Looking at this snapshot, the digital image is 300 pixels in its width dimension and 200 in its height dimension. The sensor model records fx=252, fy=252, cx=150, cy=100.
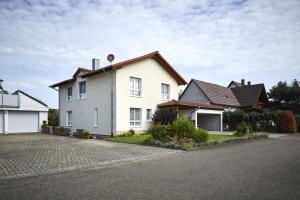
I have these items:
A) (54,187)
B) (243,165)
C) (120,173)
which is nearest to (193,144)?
(243,165)

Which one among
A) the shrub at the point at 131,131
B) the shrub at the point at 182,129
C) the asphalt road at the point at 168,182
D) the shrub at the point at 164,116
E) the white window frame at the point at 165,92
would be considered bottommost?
the asphalt road at the point at 168,182

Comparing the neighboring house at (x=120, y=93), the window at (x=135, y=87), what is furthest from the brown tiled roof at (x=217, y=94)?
the window at (x=135, y=87)

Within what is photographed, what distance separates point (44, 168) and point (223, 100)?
28.3 metres

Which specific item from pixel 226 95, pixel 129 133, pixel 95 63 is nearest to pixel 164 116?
pixel 129 133

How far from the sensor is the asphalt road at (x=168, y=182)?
554 centimetres

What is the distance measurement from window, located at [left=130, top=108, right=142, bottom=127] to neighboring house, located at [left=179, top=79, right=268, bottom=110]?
11.9m

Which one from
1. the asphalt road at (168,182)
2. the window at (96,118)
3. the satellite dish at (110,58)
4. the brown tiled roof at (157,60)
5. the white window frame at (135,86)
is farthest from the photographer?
the window at (96,118)

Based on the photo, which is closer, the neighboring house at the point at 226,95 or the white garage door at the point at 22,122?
the white garage door at the point at 22,122

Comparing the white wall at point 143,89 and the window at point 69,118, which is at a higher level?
the white wall at point 143,89

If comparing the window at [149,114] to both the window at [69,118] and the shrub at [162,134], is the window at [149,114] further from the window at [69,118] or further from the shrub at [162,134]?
the window at [69,118]

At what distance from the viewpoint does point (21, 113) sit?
91.2ft

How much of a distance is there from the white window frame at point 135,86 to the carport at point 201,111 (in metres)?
2.60

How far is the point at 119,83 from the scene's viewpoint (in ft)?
66.7

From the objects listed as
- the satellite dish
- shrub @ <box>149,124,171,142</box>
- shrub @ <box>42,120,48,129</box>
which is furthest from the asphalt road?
shrub @ <box>42,120,48,129</box>
